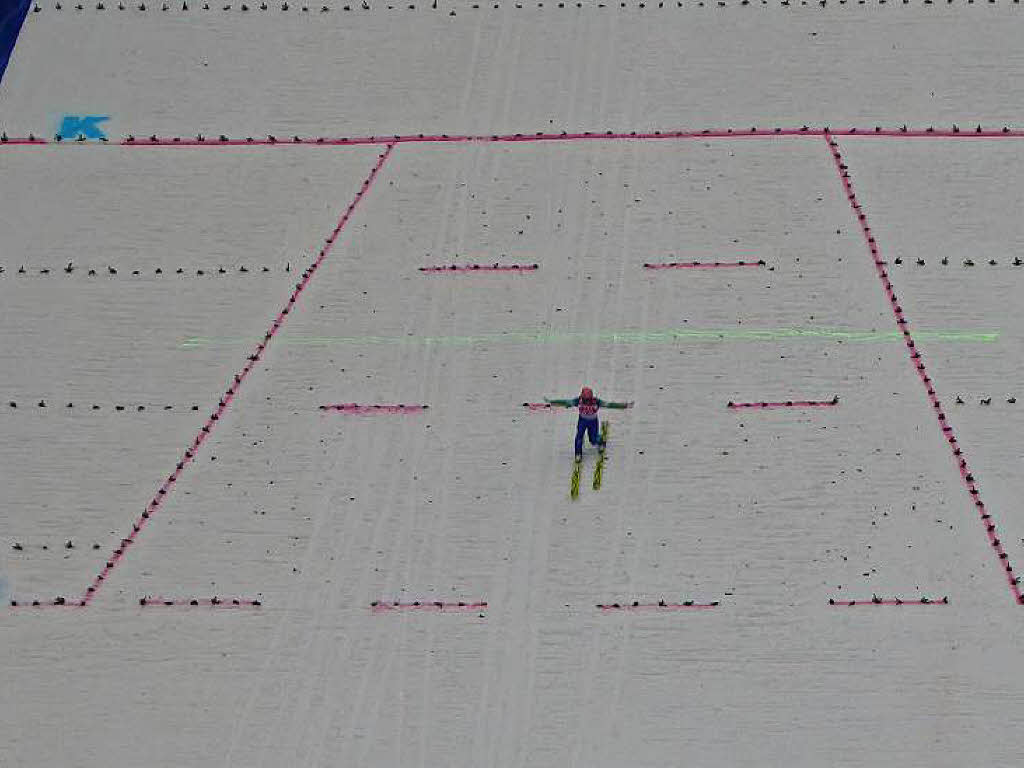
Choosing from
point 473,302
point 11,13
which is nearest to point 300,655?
point 473,302

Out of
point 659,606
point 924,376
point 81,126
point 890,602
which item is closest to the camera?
point 890,602

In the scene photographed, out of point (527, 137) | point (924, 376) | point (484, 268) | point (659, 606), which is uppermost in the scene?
point (527, 137)

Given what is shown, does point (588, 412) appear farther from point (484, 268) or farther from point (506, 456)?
point (484, 268)

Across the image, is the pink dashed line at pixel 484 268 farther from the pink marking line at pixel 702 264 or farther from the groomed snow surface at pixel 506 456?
the pink marking line at pixel 702 264

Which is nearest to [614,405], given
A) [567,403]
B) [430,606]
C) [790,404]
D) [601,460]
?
[567,403]

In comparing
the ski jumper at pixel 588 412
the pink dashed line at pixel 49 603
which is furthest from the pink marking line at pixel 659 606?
the pink dashed line at pixel 49 603

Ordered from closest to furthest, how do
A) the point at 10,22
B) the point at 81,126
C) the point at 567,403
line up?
the point at 567,403, the point at 81,126, the point at 10,22

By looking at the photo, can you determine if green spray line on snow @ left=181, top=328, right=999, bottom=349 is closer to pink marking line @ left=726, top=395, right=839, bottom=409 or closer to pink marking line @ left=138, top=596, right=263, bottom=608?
pink marking line @ left=726, top=395, right=839, bottom=409

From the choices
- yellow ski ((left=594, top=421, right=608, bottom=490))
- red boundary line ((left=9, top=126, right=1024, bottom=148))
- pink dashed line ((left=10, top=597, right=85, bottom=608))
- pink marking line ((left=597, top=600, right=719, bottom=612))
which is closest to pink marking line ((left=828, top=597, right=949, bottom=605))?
pink marking line ((left=597, top=600, right=719, bottom=612))
